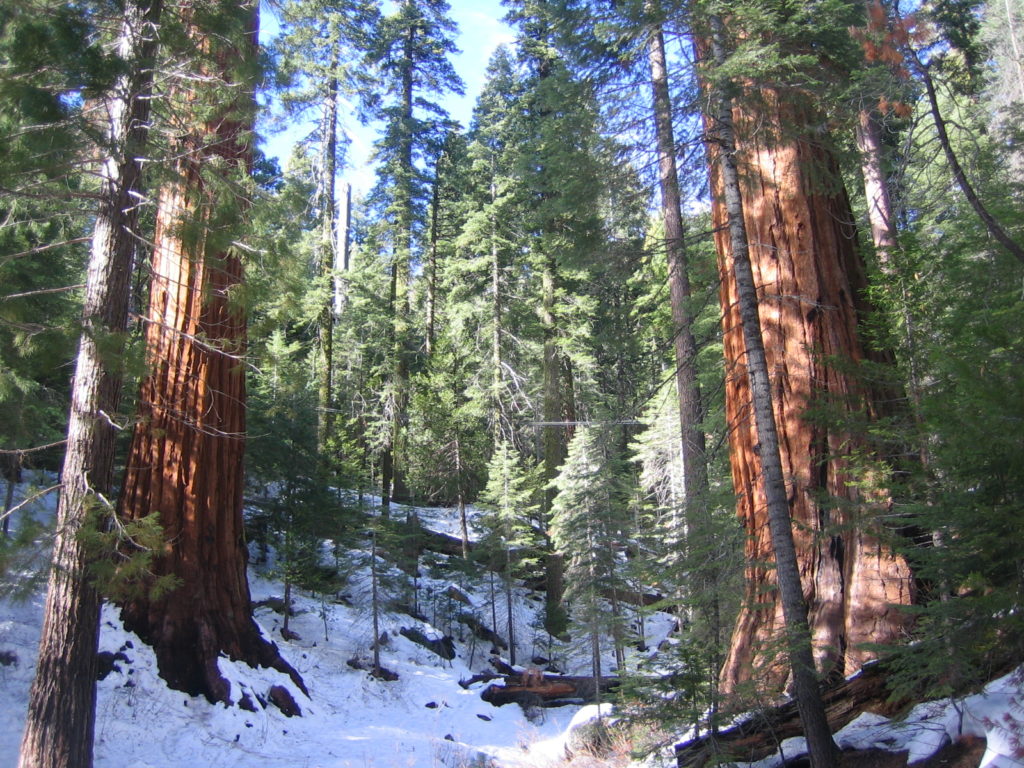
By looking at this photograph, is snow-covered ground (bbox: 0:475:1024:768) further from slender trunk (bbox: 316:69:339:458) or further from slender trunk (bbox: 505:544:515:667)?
slender trunk (bbox: 316:69:339:458)

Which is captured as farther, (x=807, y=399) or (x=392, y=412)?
(x=392, y=412)

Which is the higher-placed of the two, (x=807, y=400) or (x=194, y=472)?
(x=807, y=400)

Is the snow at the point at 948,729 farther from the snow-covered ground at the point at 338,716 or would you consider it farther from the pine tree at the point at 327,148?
the pine tree at the point at 327,148

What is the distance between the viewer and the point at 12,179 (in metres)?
5.27

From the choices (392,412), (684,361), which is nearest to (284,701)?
(684,361)

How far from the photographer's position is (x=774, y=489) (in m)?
4.82

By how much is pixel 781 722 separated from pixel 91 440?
5.46m

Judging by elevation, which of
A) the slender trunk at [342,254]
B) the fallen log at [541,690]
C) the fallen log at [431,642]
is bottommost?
the fallen log at [541,690]

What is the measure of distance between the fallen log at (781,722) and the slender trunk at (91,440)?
14.5 ft

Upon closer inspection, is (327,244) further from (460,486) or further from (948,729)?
(948,729)

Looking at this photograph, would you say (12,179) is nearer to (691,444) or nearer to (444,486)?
(691,444)

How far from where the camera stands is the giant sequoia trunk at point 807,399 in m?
5.06

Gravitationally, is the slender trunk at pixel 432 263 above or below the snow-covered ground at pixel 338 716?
above

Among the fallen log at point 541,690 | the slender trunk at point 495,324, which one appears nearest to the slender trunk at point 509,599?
the fallen log at point 541,690
